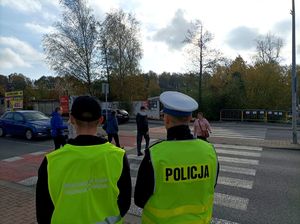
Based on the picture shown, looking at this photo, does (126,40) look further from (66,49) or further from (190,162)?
(190,162)

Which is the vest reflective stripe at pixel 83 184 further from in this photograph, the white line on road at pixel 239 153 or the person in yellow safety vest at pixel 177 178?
the white line on road at pixel 239 153

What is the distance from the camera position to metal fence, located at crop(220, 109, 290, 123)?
1131 inches

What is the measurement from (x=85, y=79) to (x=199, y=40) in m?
14.0

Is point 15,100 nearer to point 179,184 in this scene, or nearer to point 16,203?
point 16,203

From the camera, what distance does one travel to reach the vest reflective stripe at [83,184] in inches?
81.4

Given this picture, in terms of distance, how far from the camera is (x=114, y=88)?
3859cm

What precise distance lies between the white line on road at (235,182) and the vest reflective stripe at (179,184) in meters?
5.46

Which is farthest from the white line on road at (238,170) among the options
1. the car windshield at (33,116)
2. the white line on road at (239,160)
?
the car windshield at (33,116)

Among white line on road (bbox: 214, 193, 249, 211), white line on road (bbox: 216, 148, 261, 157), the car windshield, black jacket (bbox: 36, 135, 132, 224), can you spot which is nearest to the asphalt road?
white line on road (bbox: 214, 193, 249, 211)

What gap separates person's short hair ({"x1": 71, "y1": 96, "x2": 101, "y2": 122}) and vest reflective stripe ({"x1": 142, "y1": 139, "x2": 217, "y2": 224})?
482 mm

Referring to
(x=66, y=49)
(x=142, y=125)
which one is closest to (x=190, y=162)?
(x=142, y=125)

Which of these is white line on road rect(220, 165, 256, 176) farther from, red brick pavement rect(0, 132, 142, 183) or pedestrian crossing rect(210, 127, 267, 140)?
pedestrian crossing rect(210, 127, 267, 140)

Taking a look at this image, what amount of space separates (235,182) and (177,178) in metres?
5.96

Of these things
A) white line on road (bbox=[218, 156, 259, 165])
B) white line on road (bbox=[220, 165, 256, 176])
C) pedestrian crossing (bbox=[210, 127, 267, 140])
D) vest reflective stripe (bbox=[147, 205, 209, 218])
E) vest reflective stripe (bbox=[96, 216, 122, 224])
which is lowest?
white line on road (bbox=[220, 165, 256, 176])
